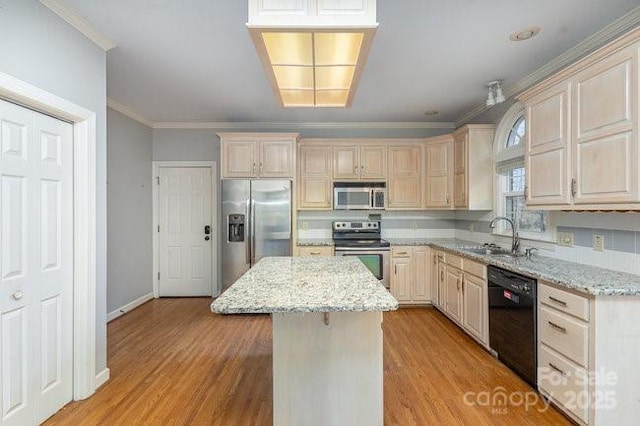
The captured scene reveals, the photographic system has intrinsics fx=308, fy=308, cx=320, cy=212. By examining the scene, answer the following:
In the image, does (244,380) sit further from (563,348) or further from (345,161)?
(345,161)

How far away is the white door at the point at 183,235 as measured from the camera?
186 inches

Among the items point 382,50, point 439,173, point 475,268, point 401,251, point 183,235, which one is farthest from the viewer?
point 183,235

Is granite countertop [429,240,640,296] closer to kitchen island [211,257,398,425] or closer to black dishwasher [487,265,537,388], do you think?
black dishwasher [487,265,537,388]

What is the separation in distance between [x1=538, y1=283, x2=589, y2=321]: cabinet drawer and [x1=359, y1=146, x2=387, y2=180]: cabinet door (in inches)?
105

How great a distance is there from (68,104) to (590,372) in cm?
370

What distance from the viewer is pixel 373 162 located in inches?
178

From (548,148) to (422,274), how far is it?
7.61ft

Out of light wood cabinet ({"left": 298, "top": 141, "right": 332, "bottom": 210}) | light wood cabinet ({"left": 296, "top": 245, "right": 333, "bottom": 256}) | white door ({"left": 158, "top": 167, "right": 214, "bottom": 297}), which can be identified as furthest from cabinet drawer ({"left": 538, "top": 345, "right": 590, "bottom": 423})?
white door ({"left": 158, "top": 167, "right": 214, "bottom": 297})

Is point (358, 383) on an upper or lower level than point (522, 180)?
lower

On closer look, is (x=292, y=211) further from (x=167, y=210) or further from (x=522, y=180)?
(x=522, y=180)

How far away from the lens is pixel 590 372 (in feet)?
5.93

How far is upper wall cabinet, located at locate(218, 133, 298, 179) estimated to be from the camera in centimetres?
420

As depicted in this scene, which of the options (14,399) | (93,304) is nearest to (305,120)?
(93,304)

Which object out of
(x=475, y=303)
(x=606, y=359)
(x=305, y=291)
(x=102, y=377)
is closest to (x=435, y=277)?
(x=475, y=303)
